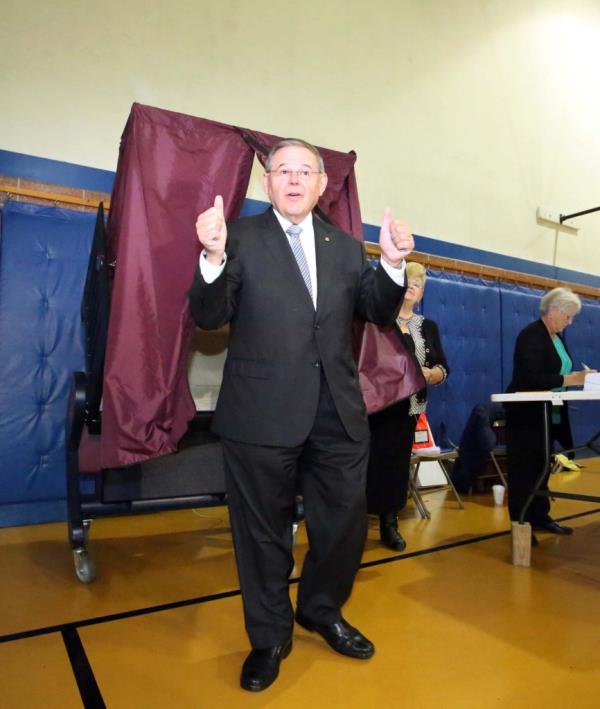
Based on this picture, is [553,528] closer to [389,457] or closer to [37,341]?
[389,457]

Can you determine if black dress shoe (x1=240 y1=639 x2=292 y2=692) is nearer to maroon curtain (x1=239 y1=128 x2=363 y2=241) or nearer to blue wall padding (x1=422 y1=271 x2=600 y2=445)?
maroon curtain (x1=239 y1=128 x2=363 y2=241)

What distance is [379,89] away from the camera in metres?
5.01

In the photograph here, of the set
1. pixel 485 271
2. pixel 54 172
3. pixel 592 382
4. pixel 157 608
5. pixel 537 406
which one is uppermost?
pixel 54 172

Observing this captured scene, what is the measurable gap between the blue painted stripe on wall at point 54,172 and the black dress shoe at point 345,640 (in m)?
2.94

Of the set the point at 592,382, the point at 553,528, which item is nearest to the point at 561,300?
the point at 592,382

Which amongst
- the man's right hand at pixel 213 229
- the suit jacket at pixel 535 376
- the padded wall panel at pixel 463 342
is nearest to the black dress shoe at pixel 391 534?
the suit jacket at pixel 535 376

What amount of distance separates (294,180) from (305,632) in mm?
1352

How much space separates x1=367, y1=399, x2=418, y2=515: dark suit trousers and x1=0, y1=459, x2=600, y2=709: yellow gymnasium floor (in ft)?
0.80

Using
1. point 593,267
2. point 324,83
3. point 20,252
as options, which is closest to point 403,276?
point 20,252

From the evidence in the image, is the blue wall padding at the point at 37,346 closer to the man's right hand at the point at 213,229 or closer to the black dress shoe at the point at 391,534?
the black dress shoe at the point at 391,534

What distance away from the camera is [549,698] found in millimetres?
1341

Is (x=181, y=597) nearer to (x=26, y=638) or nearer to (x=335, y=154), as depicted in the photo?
(x=26, y=638)

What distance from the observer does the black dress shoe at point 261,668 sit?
138 centimetres

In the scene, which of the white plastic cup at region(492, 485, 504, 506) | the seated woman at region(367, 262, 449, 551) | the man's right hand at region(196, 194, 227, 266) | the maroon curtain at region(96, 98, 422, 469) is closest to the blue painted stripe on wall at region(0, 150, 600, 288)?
the maroon curtain at region(96, 98, 422, 469)
